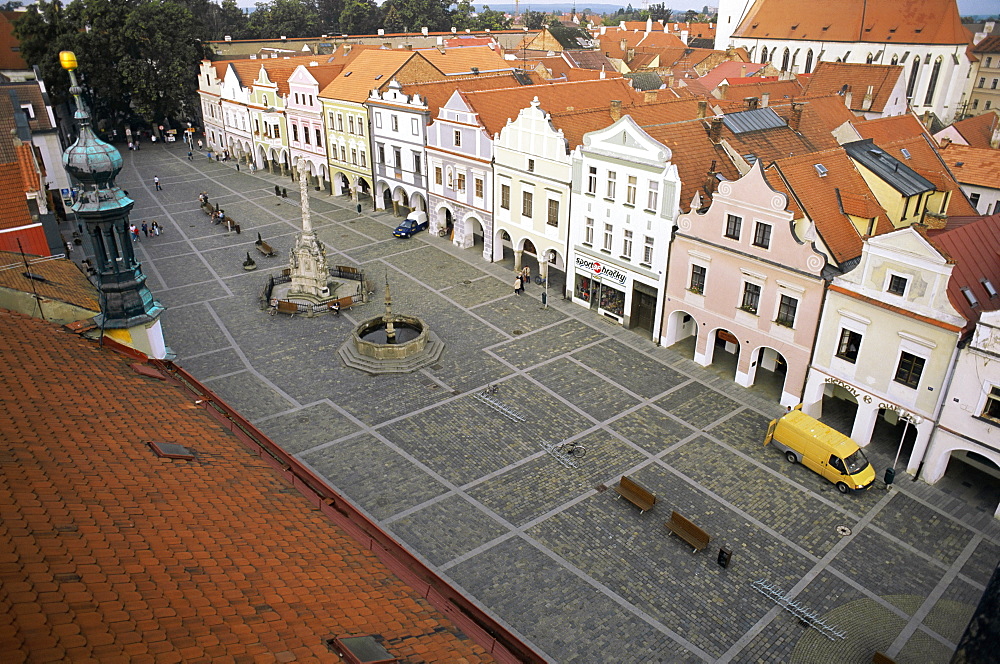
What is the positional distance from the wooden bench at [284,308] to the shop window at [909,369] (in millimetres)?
30144

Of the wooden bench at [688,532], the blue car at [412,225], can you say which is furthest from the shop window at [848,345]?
the blue car at [412,225]

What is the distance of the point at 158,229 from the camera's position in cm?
5331

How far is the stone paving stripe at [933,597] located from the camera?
1966cm

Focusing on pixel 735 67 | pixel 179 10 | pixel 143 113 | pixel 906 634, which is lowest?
pixel 906 634

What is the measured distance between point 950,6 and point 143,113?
327 ft

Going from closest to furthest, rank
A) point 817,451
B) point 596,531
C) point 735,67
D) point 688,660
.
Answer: point 688,660
point 596,531
point 817,451
point 735,67

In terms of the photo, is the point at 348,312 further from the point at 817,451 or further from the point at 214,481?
the point at 214,481

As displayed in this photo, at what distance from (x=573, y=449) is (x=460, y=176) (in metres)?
26.3

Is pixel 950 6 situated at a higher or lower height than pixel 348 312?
higher

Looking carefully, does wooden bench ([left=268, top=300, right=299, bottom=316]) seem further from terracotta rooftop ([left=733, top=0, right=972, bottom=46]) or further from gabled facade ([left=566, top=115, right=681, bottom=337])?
terracotta rooftop ([left=733, top=0, right=972, bottom=46])

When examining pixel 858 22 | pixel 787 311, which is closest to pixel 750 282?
pixel 787 311

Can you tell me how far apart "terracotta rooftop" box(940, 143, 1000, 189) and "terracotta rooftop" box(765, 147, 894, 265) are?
43.9 feet

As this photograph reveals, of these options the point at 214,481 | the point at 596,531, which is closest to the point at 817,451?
the point at 596,531

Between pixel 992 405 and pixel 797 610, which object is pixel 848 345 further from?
pixel 797 610
